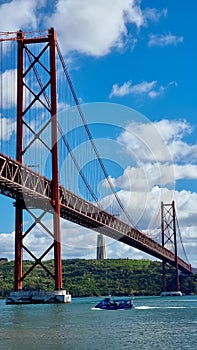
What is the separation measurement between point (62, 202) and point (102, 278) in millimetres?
78905

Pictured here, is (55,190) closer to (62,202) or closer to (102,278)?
(62,202)

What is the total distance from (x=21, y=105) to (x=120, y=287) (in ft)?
255

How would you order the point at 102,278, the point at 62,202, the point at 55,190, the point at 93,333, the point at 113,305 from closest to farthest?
the point at 93,333, the point at 55,190, the point at 62,202, the point at 113,305, the point at 102,278

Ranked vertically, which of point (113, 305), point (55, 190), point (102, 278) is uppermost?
point (55, 190)

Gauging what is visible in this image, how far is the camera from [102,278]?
443 feet

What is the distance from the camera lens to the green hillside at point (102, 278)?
12212 cm

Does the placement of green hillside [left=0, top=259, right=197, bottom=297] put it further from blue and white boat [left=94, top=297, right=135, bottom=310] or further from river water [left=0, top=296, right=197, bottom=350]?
river water [left=0, top=296, right=197, bottom=350]

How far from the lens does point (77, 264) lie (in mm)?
148125

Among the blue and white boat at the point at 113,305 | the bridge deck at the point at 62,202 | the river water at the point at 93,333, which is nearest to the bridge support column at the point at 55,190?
the bridge deck at the point at 62,202

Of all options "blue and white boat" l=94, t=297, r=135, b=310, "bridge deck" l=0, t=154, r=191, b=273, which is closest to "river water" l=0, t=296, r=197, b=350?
"bridge deck" l=0, t=154, r=191, b=273

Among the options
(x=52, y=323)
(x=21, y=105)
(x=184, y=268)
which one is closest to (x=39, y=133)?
(x=21, y=105)

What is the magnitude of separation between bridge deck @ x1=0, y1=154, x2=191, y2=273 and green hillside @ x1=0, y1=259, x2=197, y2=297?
36.3 meters

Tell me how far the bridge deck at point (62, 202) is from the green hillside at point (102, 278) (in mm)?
36265

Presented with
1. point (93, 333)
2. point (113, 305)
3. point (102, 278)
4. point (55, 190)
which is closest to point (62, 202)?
point (55, 190)
